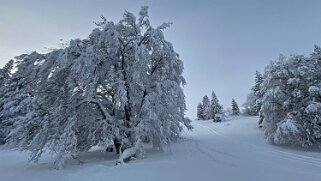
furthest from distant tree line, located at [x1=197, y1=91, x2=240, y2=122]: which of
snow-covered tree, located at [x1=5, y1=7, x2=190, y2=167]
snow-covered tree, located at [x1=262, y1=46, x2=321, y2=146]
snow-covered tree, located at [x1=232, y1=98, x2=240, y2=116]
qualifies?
snow-covered tree, located at [x1=5, y1=7, x2=190, y2=167]

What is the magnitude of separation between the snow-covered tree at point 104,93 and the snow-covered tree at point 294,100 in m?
10.0

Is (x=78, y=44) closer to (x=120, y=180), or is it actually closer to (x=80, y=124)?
(x=80, y=124)

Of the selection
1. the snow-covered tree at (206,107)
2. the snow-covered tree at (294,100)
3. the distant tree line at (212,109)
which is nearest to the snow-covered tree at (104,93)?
the snow-covered tree at (294,100)

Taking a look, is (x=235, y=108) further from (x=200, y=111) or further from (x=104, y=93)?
(x=104, y=93)

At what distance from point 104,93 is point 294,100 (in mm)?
16717

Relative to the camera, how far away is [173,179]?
930 centimetres

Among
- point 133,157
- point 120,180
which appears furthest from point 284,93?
point 120,180

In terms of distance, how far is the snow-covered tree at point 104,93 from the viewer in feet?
46.3

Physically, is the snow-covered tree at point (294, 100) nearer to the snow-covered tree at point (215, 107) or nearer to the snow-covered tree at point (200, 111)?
the snow-covered tree at point (215, 107)

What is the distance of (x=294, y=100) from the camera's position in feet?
78.4

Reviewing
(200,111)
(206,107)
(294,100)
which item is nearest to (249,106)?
(206,107)

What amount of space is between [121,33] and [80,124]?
21.1 ft

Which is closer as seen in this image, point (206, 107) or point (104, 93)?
point (104, 93)

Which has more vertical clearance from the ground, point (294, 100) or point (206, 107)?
point (206, 107)
